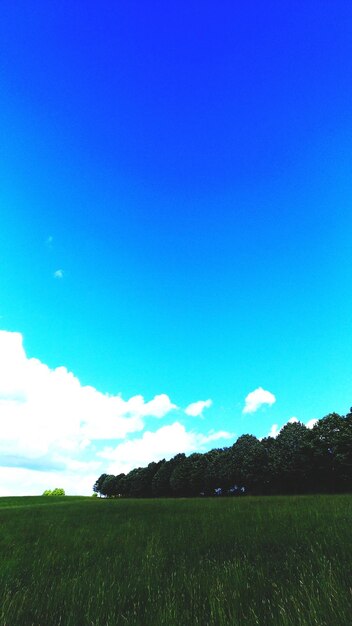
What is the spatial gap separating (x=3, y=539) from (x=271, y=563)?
37.7 feet

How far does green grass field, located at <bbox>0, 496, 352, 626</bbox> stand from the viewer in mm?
5332

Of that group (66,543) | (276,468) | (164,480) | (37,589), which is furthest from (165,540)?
(164,480)

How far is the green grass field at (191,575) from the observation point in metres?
5.33

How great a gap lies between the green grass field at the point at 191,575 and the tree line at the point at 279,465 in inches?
1351

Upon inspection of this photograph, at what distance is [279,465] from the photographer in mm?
49844

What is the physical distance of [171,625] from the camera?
5.02 m

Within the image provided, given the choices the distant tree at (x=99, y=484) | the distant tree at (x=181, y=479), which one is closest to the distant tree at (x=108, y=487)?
the distant tree at (x=99, y=484)

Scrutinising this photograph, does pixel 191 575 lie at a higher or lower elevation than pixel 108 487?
lower

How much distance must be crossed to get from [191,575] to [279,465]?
4746cm

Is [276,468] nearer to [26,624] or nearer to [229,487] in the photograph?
[229,487]

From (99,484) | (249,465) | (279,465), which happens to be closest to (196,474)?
(249,465)

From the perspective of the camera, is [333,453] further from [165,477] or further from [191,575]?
[191,575]

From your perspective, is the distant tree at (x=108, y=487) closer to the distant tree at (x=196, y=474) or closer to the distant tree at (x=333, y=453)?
the distant tree at (x=196, y=474)

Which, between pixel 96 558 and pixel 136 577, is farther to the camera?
pixel 96 558
